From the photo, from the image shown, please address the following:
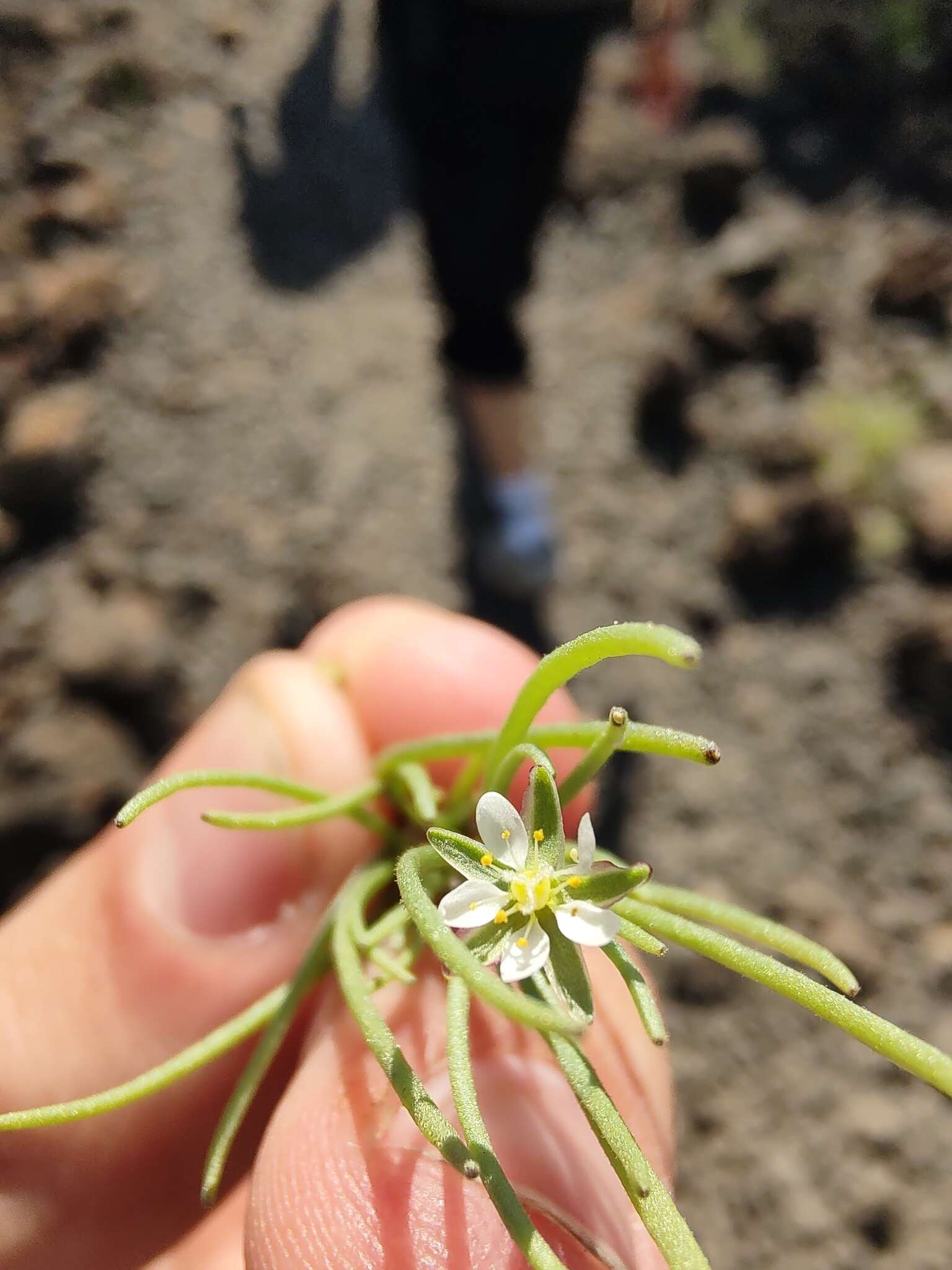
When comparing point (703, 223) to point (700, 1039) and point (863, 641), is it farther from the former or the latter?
point (700, 1039)

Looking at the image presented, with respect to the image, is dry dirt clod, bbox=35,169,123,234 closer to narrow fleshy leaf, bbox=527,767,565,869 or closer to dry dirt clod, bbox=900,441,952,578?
dry dirt clod, bbox=900,441,952,578

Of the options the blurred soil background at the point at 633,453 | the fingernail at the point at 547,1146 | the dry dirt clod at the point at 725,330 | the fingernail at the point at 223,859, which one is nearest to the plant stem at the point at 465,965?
the fingernail at the point at 547,1146

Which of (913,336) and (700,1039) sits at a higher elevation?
(913,336)

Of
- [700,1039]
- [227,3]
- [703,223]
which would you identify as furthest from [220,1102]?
[227,3]

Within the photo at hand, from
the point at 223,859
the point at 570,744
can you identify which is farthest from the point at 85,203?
the point at 570,744

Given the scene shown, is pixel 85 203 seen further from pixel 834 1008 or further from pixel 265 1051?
pixel 834 1008

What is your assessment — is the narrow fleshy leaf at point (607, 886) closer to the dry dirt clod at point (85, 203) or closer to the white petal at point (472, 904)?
the white petal at point (472, 904)

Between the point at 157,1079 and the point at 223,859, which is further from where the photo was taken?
the point at 223,859
